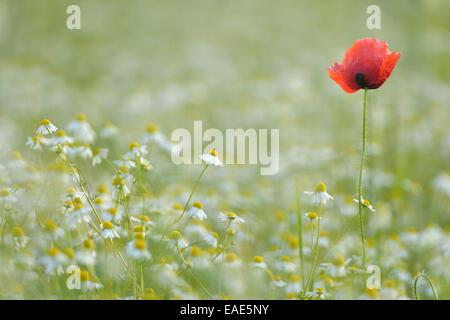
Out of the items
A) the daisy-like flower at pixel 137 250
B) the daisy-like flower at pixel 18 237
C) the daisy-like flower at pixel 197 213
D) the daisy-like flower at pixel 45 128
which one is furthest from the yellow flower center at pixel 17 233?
the daisy-like flower at pixel 197 213

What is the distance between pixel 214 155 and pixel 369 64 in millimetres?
657

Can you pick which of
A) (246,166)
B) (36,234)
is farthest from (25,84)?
(36,234)

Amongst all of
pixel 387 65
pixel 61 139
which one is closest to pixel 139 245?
pixel 61 139

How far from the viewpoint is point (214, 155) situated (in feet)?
5.50

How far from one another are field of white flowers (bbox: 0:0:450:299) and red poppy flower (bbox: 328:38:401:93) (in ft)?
1.26

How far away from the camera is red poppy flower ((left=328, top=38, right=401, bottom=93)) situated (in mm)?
1287

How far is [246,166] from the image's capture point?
11.4ft

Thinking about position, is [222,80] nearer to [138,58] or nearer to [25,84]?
[138,58]

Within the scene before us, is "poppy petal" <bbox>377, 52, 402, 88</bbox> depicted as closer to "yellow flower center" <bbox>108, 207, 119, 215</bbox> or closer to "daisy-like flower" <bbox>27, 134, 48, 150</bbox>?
"yellow flower center" <bbox>108, 207, 119, 215</bbox>

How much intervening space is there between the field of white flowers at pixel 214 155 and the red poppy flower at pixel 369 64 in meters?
0.38

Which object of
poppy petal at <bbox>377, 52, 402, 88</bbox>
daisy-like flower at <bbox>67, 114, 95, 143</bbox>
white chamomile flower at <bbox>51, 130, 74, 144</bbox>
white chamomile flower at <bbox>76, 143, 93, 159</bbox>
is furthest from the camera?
daisy-like flower at <bbox>67, 114, 95, 143</bbox>

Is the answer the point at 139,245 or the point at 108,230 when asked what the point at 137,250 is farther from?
the point at 108,230

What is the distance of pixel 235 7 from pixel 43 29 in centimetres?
345

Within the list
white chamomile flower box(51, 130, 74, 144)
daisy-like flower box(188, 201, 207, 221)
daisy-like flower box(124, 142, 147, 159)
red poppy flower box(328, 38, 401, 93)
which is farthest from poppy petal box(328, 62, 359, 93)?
white chamomile flower box(51, 130, 74, 144)
